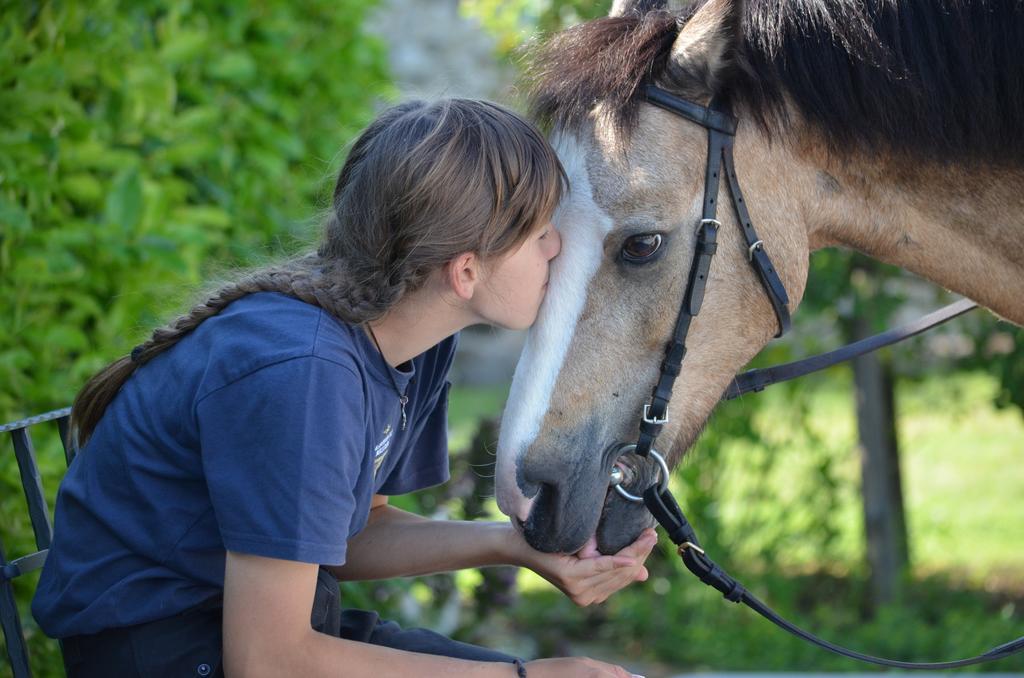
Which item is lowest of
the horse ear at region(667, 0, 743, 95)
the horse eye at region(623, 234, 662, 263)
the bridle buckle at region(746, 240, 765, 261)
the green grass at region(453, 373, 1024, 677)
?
the green grass at region(453, 373, 1024, 677)

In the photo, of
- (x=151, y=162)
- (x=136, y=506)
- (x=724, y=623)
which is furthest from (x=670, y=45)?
(x=724, y=623)

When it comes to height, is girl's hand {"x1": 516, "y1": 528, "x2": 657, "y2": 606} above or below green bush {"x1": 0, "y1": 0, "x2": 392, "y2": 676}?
below

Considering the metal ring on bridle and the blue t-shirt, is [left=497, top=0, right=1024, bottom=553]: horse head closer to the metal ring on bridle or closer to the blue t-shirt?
the metal ring on bridle

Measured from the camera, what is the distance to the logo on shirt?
1867 mm

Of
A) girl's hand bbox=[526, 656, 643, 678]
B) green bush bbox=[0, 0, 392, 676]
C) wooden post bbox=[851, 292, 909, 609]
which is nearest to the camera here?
girl's hand bbox=[526, 656, 643, 678]

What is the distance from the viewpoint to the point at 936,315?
7.58ft

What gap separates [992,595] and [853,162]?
3442 mm

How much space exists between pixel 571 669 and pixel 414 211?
788 millimetres

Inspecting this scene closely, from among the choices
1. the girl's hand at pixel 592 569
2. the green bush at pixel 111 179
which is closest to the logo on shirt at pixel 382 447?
the girl's hand at pixel 592 569

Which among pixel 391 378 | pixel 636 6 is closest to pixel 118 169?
pixel 391 378

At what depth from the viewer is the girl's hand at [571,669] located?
5.47ft

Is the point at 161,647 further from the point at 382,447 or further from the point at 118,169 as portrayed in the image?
the point at 118,169

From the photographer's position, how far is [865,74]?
195 cm

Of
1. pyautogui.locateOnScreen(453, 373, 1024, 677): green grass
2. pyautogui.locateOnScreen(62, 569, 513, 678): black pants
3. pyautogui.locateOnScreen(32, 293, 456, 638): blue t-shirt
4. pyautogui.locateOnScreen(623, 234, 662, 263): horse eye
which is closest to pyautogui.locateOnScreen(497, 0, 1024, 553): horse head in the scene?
pyautogui.locateOnScreen(623, 234, 662, 263): horse eye
